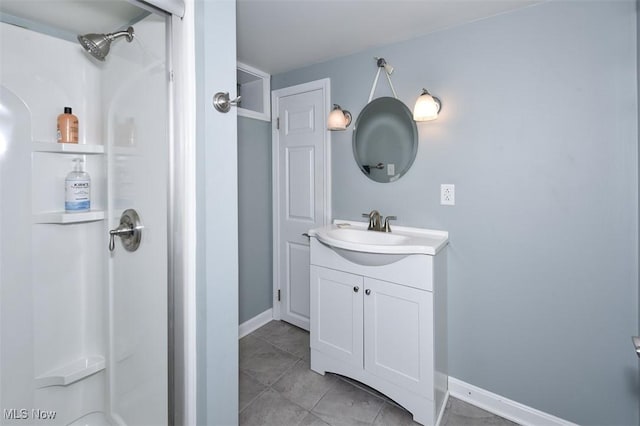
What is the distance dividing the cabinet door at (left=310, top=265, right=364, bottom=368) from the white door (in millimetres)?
593

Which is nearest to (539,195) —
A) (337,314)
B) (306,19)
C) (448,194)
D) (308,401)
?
(448,194)

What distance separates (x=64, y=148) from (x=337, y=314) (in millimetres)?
1688

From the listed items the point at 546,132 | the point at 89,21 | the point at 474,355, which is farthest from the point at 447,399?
the point at 89,21

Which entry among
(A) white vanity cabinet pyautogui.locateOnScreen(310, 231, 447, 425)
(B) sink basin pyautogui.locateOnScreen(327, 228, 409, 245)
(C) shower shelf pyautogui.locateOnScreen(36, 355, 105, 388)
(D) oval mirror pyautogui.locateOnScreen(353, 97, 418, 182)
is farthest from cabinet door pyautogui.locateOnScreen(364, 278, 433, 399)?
(C) shower shelf pyautogui.locateOnScreen(36, 355, 105, 388)

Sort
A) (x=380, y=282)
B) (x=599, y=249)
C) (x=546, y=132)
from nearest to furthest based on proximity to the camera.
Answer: (x=599, y=249)
(x=546, y=132)
(x=380, y=282)

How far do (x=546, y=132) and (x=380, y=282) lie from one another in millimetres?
1184

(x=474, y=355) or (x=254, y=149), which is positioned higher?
(x=254, y=149)

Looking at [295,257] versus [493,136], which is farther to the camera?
[295,257]

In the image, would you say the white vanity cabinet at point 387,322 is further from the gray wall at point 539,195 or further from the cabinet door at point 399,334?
the gray wall at point 539,195

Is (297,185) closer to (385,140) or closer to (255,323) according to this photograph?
(385,140)

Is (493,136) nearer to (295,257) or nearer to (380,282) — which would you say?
(380,282)

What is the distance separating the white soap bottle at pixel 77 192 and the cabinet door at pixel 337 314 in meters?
1.31

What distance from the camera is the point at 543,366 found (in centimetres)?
164

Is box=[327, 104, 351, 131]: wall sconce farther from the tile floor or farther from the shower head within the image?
the tile floor
